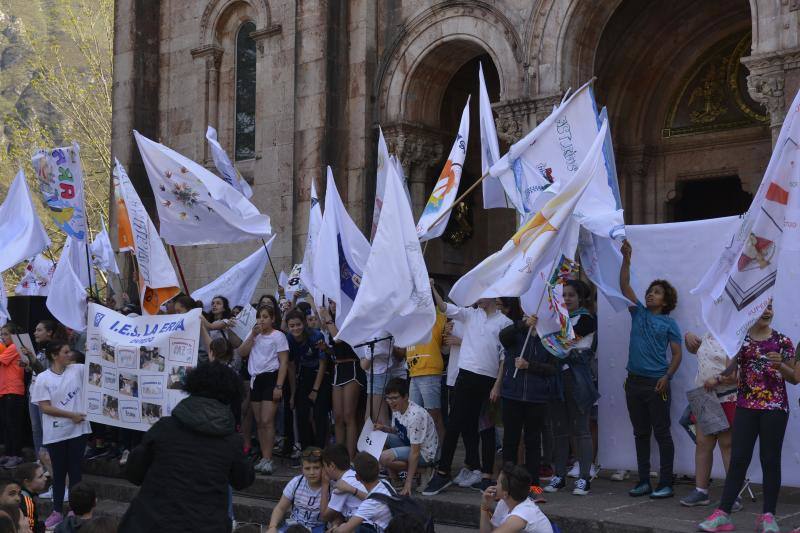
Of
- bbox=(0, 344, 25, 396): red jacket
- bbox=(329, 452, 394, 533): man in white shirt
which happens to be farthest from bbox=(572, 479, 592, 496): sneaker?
bbox=(0, 344, 25, 396): red jacket

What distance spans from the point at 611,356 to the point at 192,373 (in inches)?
224

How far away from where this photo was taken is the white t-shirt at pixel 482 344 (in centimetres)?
1024

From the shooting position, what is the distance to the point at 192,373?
616cm

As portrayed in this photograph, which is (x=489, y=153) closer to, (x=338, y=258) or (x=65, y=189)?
(x=338, y=258)

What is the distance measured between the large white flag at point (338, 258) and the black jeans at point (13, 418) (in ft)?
15.3

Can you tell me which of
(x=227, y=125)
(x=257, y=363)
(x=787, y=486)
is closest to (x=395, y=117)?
(x=227, y=125)

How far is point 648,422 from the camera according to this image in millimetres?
9797

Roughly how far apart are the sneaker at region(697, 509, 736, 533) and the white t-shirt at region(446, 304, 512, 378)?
2716 mm

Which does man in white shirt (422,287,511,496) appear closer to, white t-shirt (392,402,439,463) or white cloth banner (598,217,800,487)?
white t-shirt (392,402,439,463)

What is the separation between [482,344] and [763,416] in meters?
2.93

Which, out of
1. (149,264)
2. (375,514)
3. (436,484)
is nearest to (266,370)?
(149,264)

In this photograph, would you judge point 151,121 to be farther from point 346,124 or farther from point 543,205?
point 543,205

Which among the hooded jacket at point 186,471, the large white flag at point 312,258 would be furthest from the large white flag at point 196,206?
the hooded jacket at point 186,471

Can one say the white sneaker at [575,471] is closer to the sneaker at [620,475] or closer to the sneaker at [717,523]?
the sneaker at [620,475]
